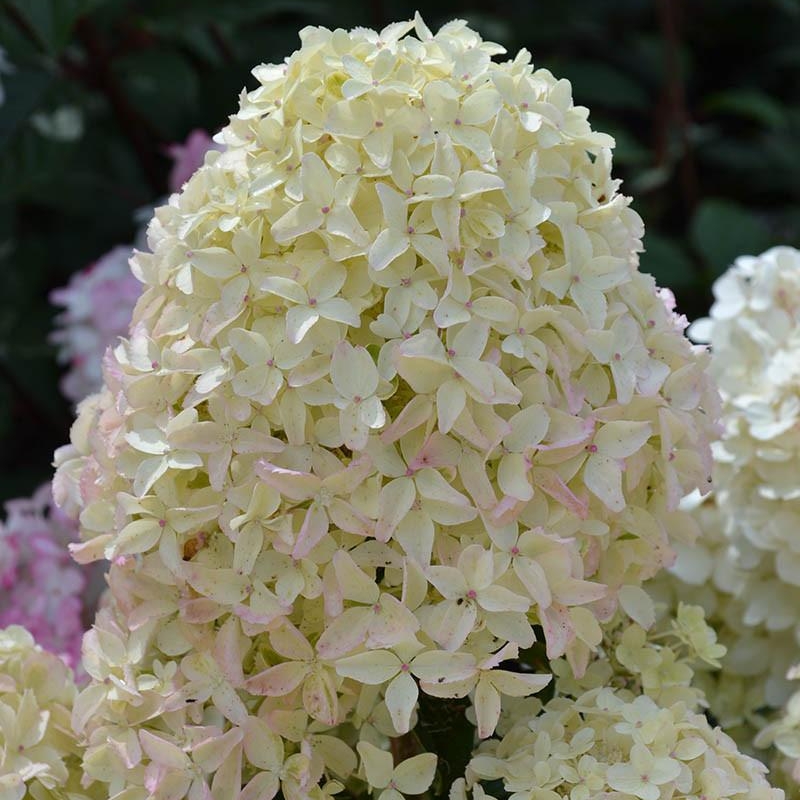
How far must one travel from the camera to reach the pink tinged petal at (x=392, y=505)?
28.7 inches

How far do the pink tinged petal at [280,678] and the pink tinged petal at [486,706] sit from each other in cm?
10

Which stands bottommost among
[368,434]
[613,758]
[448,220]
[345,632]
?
[613,758]

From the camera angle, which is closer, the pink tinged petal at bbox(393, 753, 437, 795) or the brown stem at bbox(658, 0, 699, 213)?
the pink tinged petal at bbox(393, 753, 437, 795)

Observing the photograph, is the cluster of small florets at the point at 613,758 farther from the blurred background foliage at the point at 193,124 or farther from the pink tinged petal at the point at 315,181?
the blurred background foliage at the point at 193,124

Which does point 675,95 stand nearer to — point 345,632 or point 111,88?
point 111,88

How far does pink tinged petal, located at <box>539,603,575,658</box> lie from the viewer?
2.41 ft

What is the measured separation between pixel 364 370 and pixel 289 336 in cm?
5

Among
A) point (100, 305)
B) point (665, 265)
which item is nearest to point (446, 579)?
point (100, 305)

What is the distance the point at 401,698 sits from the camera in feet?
2.37

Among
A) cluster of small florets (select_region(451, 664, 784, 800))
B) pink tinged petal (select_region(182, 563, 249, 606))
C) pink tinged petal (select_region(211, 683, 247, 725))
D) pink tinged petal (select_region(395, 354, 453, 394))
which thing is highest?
pink tinged petal (select_region(395, 354, 453, 394))

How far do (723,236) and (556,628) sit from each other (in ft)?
3.24

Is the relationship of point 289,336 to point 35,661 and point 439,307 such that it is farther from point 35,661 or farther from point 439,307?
point 35,661

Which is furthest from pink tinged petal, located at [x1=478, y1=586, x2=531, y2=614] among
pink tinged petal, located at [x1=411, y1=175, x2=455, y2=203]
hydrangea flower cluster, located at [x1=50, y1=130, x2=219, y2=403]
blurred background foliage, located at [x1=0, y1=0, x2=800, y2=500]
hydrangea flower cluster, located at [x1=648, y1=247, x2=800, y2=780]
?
blurred background foliage, located at [x1=0, y1=0, x2=800, y2=500]

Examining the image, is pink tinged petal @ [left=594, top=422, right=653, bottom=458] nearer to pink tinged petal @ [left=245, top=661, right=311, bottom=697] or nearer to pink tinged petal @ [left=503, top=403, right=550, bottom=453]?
pink tinged petal @ [left=503, top=403, right=550, bottom=453]
